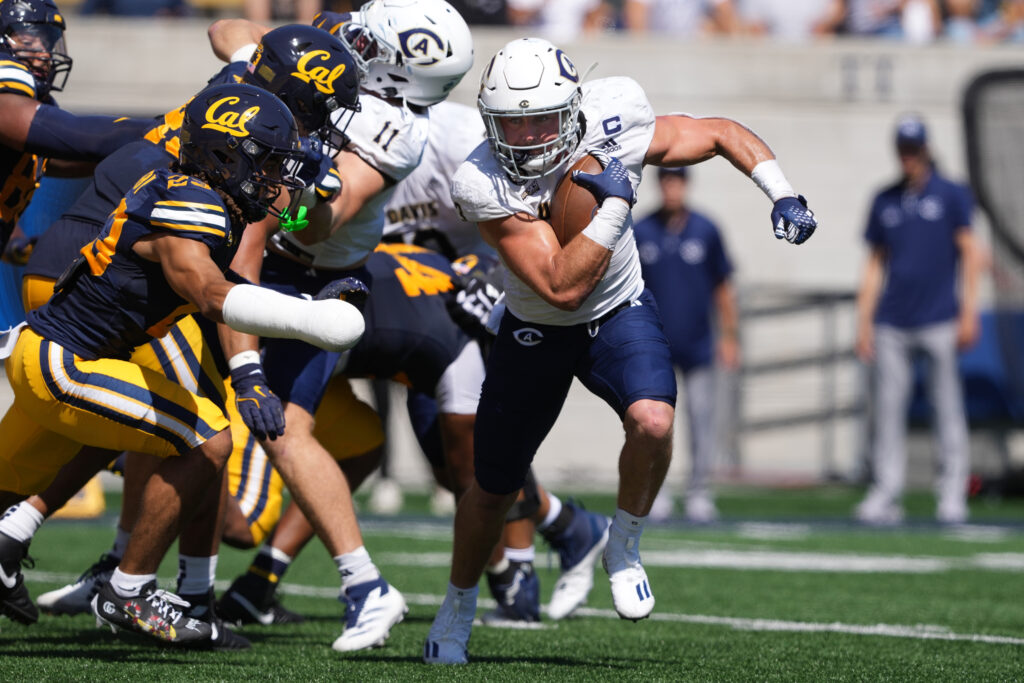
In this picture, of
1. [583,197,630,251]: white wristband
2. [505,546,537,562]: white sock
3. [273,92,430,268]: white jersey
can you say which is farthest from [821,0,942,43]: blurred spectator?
[583,197,630,251]: white wristband

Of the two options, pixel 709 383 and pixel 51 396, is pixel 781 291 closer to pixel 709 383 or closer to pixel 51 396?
pixel 709 383

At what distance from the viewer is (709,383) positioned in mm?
9203

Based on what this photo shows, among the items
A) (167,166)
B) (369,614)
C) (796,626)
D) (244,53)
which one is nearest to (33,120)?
(167,166)

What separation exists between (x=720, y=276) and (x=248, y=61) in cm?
512

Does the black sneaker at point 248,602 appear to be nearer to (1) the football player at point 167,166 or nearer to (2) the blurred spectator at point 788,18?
(1) the football player at point 167,166

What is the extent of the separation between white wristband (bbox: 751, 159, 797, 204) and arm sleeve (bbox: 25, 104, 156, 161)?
74.7 inches

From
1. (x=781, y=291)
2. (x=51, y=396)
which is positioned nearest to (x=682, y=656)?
(x=51, y=396)

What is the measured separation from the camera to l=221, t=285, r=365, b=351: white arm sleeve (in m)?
3.67

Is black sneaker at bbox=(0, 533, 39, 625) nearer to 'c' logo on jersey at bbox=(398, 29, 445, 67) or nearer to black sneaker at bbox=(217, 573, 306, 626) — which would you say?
black sneaker at bbox=(217, 573, 306, 626)

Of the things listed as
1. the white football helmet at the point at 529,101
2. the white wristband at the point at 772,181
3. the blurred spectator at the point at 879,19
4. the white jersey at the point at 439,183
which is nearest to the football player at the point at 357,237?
the white jersey at the point at 439,183

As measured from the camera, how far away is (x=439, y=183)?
525 cm

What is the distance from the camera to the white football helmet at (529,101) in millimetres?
3947

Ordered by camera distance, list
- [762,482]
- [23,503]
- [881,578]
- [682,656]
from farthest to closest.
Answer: [762,482] < [881,578] < [23,503] < [682,656]

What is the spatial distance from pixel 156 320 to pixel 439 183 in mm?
1516
